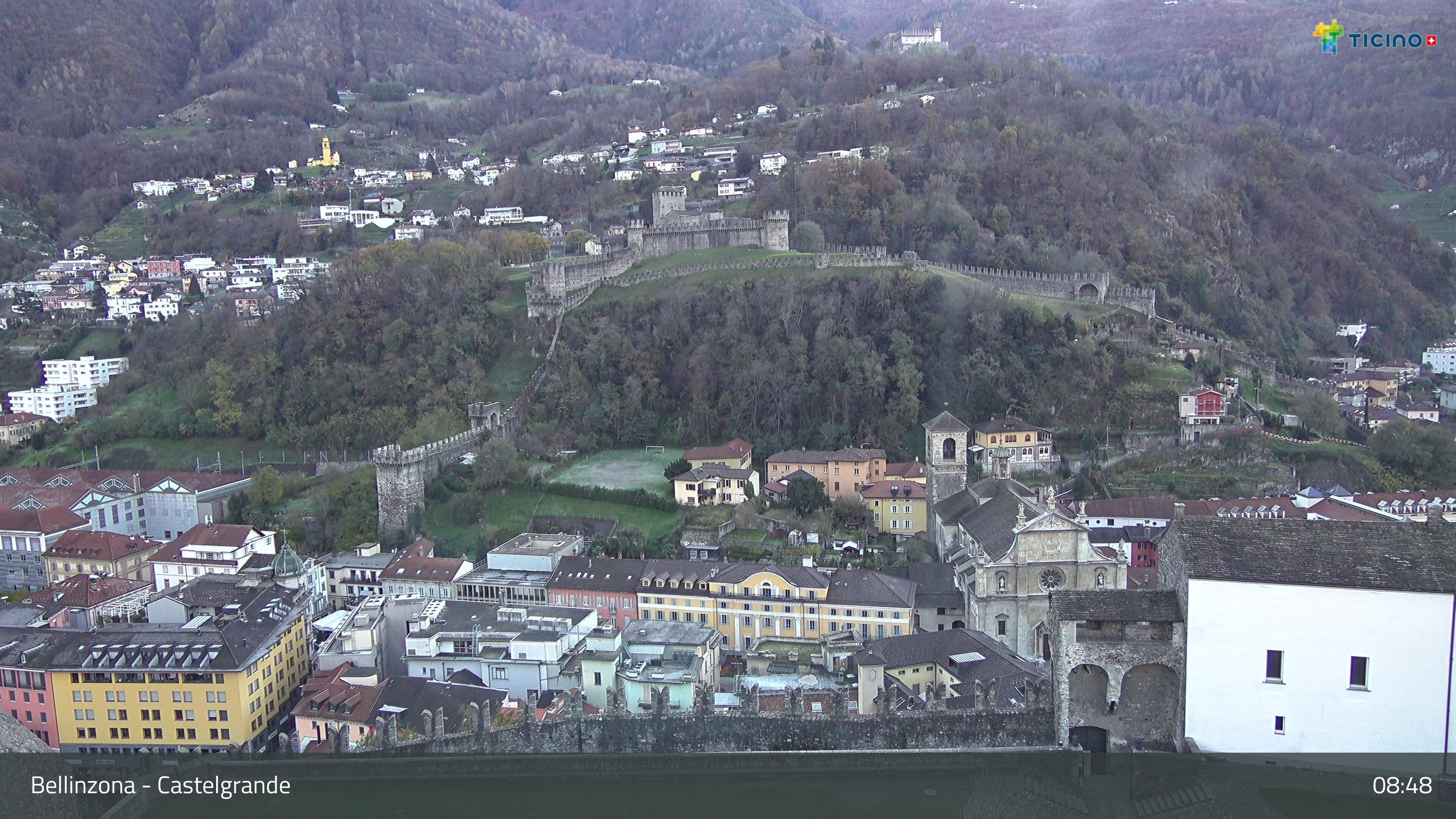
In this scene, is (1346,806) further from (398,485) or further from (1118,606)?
(398,485)

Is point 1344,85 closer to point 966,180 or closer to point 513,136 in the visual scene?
point 966,180

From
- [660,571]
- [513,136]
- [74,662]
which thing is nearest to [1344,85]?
[513,136]

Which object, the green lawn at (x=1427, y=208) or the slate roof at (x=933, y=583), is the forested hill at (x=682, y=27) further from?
the slate roof at (x=933, y=583)

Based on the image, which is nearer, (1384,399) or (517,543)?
(517,543)

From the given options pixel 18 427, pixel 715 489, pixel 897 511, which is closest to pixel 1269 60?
pixel 897 511

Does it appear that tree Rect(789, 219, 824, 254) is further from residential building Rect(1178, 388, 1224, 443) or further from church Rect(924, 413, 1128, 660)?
church Rect(924, 413, 1128, 660)

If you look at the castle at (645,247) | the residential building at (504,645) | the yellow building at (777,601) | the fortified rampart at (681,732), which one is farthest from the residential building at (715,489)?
the castle at (645,247)
